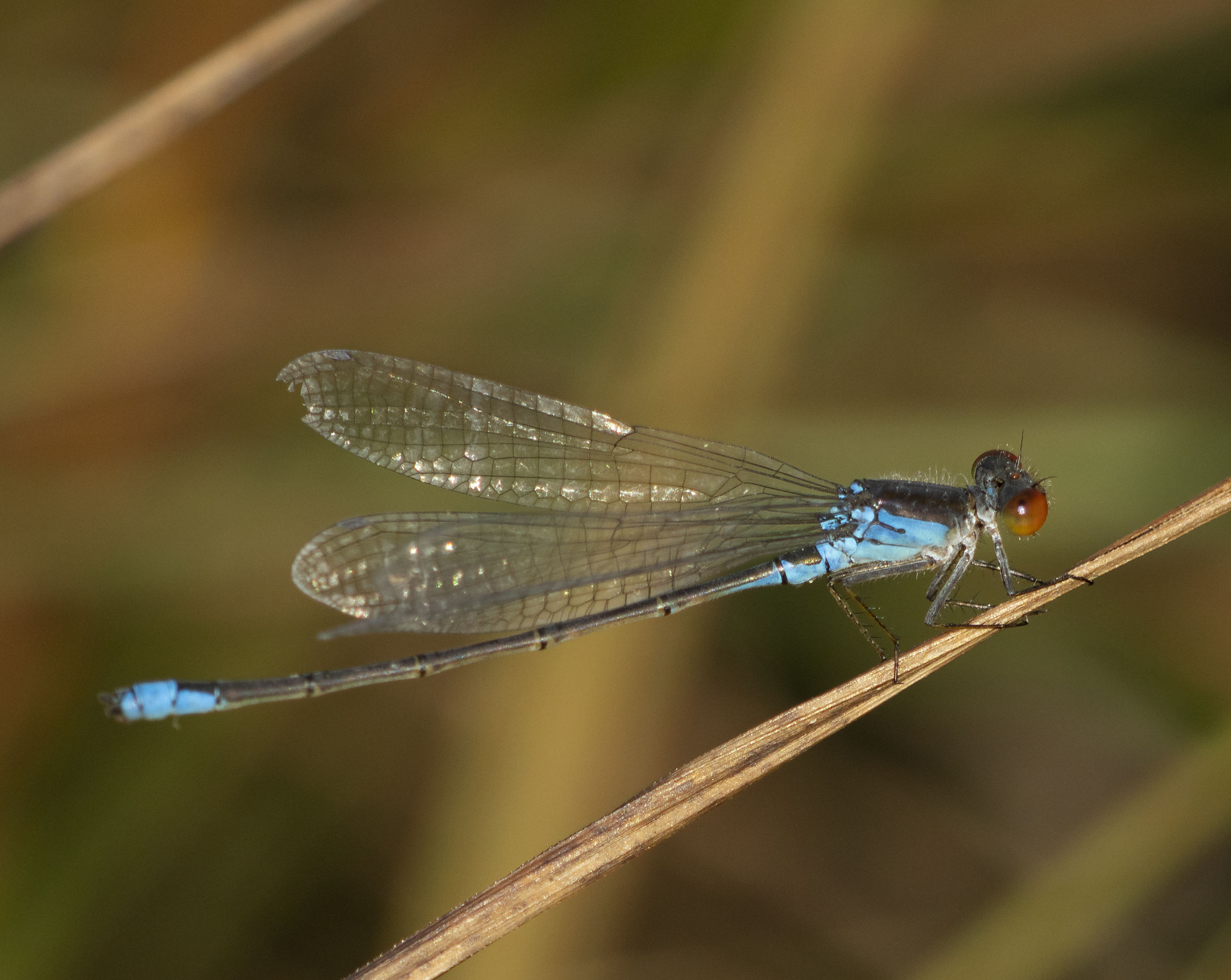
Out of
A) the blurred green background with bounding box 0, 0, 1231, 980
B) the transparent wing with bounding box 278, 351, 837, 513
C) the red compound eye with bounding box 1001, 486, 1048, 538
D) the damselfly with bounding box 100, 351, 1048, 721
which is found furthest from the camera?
the blurred green background with bounding box 0, 0, 1231, 980

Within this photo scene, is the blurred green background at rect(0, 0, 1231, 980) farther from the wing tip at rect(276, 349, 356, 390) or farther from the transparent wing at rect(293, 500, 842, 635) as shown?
the wing tip at rect(276, 349, 356, 390)

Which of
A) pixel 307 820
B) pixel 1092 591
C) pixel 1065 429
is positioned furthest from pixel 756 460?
pixel 307 820

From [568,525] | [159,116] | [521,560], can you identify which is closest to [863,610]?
[568,525]

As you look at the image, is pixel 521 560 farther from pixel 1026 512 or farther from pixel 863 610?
pixel 1026 512

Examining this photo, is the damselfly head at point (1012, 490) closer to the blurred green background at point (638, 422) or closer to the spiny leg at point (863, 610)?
the blurred green background at point (638, 422)

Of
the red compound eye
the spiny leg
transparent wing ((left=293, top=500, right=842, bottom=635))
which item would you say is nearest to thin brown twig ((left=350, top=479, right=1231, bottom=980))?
the spiny leg
